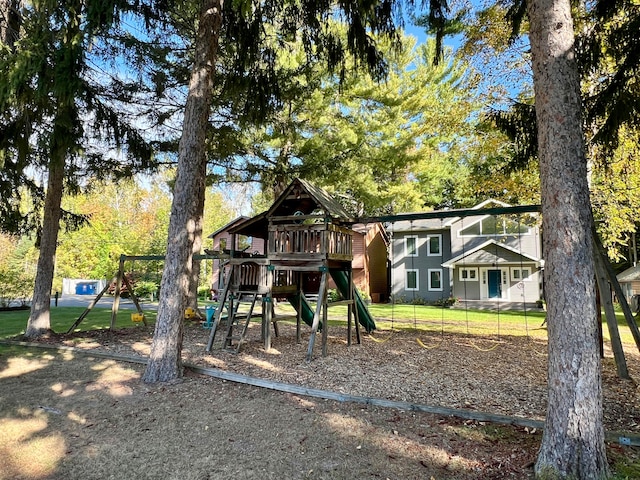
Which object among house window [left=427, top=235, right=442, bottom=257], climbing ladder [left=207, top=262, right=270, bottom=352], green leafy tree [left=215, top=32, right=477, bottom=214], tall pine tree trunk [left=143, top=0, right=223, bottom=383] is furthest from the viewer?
house window [left=427, top=235, right=442, bottom=257]

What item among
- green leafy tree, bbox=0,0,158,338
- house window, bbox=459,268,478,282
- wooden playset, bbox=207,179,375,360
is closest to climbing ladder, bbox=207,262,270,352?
wooden playset, bbox=207,179,375,360

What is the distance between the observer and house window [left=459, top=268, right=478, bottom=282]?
22641 mm

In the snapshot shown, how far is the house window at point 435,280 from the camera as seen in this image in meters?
23.9

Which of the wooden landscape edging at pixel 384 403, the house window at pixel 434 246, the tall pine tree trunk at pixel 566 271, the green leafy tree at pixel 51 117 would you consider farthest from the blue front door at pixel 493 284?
the tall pine tree trunk at pixel 566 271

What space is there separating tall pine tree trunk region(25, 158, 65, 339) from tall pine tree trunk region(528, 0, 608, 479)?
391 inches

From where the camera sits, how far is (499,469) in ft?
9.93

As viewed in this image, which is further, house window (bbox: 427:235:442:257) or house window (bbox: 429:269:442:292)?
house window (bbox: 427:235:442:257)

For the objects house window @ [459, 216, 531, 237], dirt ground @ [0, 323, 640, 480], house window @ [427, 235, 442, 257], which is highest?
house window @ [459, 216, 531, 237]

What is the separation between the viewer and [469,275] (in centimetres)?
2277

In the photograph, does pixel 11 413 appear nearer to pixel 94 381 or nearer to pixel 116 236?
pixel 94 381

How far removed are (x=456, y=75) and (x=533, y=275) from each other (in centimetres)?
1198

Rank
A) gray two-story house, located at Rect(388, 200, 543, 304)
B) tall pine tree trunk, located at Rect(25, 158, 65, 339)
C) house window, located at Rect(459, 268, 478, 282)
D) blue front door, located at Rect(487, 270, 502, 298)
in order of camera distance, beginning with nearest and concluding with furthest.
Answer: tall pine tree trunk, located at Rect(25, 158, 65, 339)
gray two-story house, located at Rect(388, 200, 543, 304)
blue front door, located at Rect(487, 270, 502, 298)
house window, located at Rect(459, 268, 478, 282)

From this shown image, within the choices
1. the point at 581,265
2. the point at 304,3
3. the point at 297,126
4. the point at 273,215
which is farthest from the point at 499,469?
the point at 297,126

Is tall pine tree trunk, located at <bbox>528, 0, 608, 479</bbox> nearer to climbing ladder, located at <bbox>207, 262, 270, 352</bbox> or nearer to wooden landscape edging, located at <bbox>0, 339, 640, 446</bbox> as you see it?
wooden landscape edging, located at <bbox>0, 339, 640, 446</bbox>
